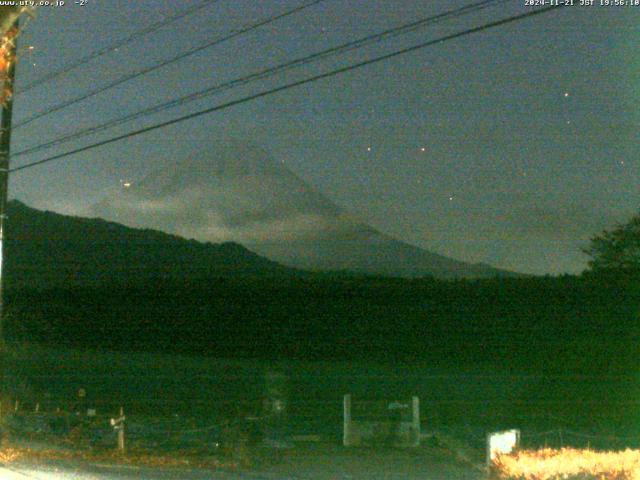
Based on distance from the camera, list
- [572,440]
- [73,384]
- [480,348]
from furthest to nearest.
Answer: [480,348] < [73,384] < [572,440]

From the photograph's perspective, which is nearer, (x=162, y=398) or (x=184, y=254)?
(x=162, y=398)

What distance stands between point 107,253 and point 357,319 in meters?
67.9

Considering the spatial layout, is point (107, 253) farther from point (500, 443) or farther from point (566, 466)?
point (566, 466)

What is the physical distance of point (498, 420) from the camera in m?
33.4

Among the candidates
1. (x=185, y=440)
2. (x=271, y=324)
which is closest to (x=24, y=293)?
(x=271, y=324)

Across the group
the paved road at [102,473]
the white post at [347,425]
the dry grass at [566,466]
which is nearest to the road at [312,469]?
the paved road at [102,473]

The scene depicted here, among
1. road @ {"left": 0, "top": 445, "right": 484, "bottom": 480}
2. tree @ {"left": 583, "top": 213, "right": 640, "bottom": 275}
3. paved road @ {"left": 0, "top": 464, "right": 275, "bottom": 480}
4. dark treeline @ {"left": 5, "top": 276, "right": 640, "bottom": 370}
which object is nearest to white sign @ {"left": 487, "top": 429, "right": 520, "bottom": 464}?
road @ {"left": 0, "top": 445, "right": 484, "bottom": 480}

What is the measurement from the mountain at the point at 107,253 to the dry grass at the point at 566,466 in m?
75.1

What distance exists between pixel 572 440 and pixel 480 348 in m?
27.3

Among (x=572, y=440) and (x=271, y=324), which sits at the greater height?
(x=271, y=324)

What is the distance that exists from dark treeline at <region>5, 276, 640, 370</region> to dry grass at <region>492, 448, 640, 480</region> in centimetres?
2579

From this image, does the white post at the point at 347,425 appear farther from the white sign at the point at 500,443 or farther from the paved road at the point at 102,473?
the paved road at the point at 102,473

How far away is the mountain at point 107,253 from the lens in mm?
97375

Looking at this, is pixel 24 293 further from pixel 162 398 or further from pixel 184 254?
pixel 184 254
